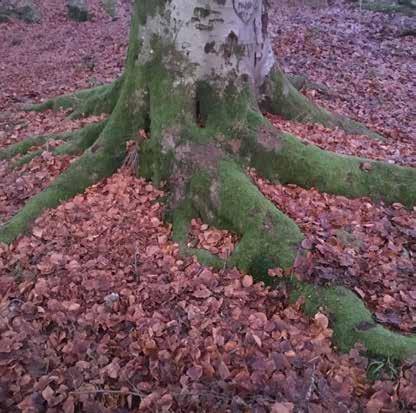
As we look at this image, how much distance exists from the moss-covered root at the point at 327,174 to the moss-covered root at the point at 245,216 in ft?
1.61

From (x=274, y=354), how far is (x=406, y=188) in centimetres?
305

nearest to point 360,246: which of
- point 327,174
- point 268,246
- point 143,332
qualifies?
point 268,246

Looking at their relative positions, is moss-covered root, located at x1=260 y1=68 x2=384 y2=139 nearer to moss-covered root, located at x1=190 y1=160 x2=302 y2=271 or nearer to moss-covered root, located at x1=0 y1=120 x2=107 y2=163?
moss-covered root, located at x1=190 y1=160 x2=302 y2=271

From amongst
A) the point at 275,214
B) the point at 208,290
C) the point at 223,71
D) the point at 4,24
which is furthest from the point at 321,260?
the point at 4,24

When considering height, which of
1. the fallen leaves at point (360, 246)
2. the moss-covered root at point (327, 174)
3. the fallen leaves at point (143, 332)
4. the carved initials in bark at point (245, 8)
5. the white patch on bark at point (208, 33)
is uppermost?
the carved initials in bark at point (245, 8)

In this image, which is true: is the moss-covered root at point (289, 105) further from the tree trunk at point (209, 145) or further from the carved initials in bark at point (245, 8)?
the carved initials in bark at point (245, 8)

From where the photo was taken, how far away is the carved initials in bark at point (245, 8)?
4.81 m

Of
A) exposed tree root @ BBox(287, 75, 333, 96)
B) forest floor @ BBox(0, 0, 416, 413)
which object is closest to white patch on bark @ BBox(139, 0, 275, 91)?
forest floor @ BBox(0, 0, 416, 413)

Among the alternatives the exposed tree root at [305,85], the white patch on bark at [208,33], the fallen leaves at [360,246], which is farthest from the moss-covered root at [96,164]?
the exposed tree root at [305,85]

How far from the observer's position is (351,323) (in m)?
3.66

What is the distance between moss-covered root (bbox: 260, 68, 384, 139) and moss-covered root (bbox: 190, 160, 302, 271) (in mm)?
2075

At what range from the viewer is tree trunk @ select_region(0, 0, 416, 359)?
4.61 metres

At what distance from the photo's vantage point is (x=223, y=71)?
16.3ft

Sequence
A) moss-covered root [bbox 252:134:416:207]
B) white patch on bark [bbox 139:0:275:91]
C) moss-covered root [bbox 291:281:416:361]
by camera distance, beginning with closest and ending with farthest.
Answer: moss-covered root [bbox 291:281:416:361] < white patch on bark [bbox 139:0:275:91] < moss-covered root [bbox 252:134:416:207]
